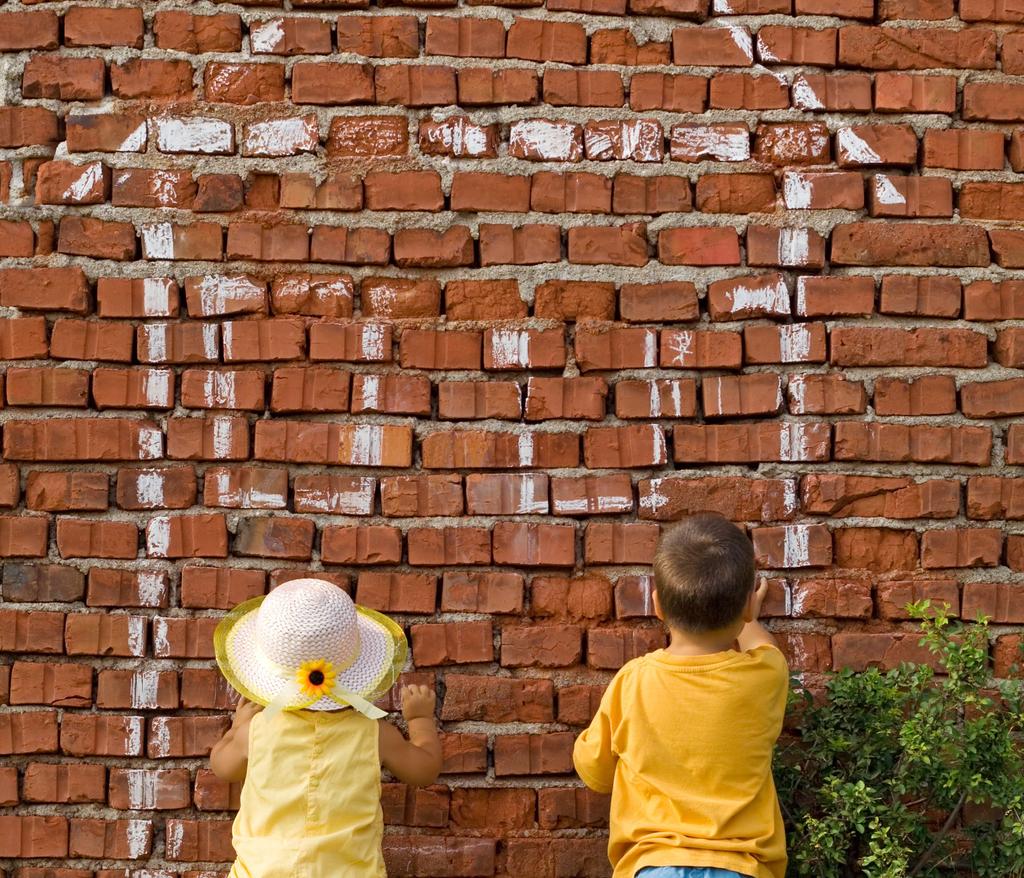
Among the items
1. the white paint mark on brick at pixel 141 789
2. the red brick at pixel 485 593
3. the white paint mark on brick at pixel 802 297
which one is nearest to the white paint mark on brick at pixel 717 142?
the white paint mark on brick at pixel 802 297

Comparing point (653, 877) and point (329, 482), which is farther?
point (329, 482)

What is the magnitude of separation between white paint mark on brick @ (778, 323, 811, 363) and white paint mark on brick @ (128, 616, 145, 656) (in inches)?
67.1

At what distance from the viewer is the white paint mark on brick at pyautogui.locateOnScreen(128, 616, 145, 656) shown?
2.72 meters

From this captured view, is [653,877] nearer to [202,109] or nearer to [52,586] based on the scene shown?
[52,586]

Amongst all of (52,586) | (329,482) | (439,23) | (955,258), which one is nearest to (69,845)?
(52,586)

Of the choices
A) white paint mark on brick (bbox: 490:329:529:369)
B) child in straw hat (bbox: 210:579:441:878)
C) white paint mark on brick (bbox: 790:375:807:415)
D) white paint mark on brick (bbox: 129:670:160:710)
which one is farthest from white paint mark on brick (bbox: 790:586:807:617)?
white paint mark on brick (bbox: 129:670:160:710)

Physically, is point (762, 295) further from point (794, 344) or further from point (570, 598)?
point (570, 598)

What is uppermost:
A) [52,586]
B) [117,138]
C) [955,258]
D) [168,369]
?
[117,138]

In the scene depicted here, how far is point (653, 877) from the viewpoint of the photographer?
7.38 feet

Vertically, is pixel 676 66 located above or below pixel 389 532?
above

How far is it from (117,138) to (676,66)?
4.64ft

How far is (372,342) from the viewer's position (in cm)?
277

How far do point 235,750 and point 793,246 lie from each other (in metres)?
1.81

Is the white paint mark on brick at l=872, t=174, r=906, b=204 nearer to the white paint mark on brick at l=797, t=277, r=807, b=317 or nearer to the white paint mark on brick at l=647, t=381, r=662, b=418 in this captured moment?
the white paint mark on brick at l=797, t=277, r=807, b=317
